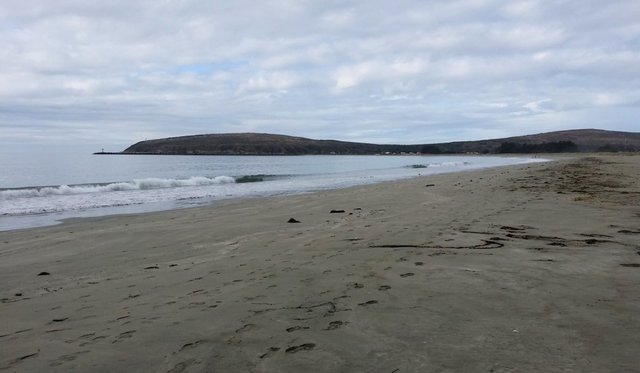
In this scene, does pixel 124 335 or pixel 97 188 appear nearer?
pixel 124 335

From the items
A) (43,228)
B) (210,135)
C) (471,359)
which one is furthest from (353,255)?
(210,135)

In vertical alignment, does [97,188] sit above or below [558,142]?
below

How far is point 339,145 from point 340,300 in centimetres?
16840

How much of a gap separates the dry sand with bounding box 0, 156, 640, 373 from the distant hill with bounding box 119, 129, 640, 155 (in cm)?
13278

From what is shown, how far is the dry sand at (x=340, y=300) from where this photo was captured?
2.71m

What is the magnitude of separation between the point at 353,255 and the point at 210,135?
521 ft

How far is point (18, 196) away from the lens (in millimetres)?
19859

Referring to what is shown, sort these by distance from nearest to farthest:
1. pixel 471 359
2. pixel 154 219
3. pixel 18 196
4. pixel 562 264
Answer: pixel 471 359 < pixel 562 264 < pixel 154 219 < pixel 18 196

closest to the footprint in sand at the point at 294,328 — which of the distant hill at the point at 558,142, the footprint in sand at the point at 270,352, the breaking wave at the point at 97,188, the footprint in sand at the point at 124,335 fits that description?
the footprint in sand at the point at 270,352

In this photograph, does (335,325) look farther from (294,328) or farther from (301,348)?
(301,348)

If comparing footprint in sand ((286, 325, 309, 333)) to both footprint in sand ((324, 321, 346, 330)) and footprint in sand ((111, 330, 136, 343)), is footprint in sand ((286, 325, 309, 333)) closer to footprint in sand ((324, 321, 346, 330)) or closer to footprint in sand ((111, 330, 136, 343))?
footprint in sand ((324, 321, 346, 330))

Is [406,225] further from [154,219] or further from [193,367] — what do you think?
[154,219]

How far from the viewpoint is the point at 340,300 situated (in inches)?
150

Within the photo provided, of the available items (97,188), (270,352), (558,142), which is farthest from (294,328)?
(558,142)
